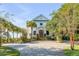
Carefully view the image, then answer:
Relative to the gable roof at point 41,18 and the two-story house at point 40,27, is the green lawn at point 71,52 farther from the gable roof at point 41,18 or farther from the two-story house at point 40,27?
the gable roof at point 41,18

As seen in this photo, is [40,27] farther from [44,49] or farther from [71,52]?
[71,52]

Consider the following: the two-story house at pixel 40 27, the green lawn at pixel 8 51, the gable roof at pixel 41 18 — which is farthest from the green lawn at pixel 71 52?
the green lawn at pixel 8 51

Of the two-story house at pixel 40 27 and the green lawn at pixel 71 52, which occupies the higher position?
the two-story house at pixel 40 27

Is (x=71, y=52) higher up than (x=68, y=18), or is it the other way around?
(x=68, y=18)

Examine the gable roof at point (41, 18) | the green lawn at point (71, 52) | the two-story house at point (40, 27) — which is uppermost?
the gable roof at point (41, 18)

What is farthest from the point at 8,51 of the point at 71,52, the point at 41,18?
the point at 71,52

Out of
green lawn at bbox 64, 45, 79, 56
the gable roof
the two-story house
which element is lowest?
green lawn at bbox 64, 45, 79, 56

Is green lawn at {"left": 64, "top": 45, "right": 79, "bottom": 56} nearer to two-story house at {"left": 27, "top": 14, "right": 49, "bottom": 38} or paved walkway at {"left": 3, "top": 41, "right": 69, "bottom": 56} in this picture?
paved walkway at {"left": 3, "top": 41, "right": 69, "bottom": 56}

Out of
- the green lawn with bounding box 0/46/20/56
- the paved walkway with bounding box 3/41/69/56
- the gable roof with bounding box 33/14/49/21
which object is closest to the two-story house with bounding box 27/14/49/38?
the gable roof with bounding box 33/14/49/21

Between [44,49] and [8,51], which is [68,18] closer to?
[44,49]

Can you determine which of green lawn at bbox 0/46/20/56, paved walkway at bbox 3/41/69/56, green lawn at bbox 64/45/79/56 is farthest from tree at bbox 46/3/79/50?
green lawn at bbox 0/46/20/56

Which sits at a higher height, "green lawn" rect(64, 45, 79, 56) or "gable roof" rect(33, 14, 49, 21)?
"gable roof" rect(33, 14, 49, 21)

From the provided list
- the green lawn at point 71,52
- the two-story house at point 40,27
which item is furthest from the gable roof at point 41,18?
the green lawn at point 71,52

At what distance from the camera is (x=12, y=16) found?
8.67 m
